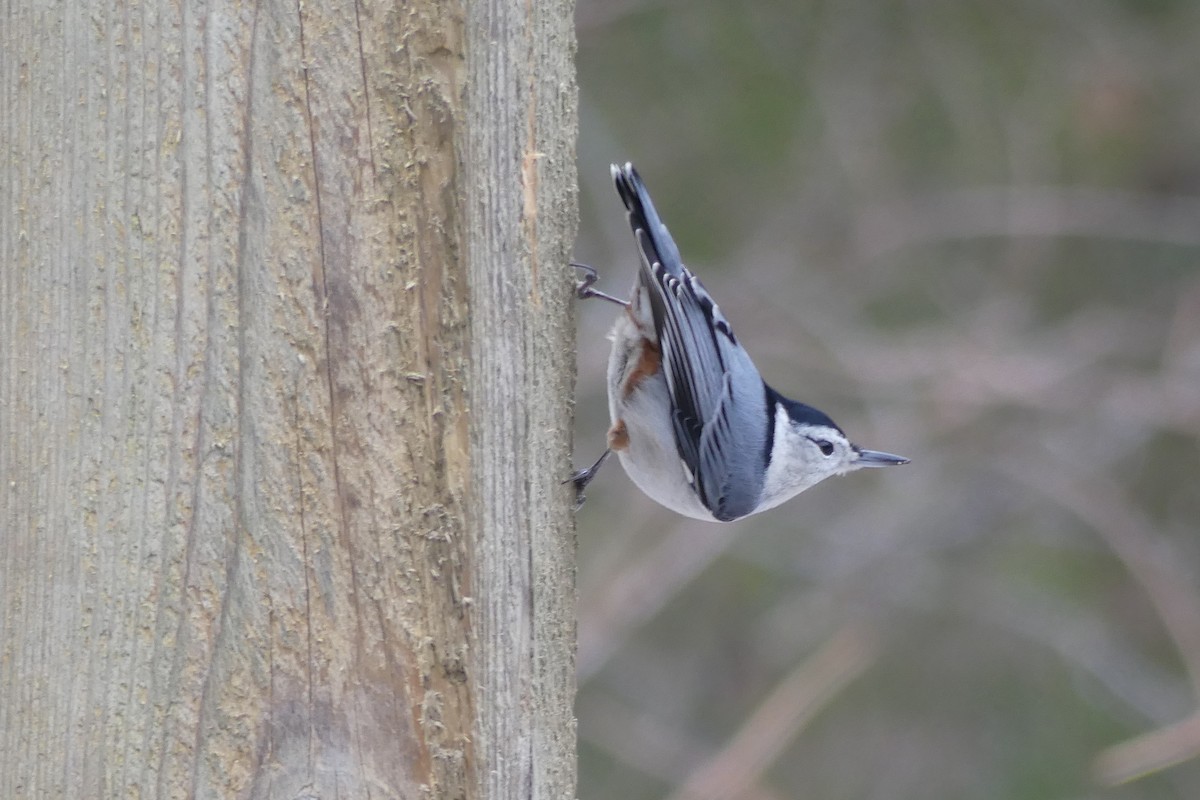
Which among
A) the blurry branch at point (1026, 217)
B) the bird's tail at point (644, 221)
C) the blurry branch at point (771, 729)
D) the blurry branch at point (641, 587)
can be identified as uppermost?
the blurry branch at point (1026, 217)

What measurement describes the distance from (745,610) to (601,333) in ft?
4.81

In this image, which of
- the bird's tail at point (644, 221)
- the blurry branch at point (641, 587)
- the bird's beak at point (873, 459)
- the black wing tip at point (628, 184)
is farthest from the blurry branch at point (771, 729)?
the black wing tip at point (628, 184)

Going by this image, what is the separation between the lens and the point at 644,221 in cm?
269

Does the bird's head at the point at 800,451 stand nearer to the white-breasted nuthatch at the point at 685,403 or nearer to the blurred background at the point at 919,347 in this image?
the white-breasted nuthatch at the point at 685,403

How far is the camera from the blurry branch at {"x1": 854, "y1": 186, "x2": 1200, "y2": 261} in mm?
4660

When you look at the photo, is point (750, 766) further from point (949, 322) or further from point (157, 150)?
point (157, 150)

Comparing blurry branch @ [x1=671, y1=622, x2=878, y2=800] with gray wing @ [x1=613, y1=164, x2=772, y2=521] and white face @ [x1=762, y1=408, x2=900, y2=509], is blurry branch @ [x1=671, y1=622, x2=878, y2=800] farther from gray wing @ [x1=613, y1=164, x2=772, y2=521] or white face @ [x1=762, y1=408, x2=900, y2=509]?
gray wing @ [x1=613, y1=164, x2=772, y2=521]

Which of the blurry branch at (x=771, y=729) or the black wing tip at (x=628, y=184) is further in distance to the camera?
the blurry branch at (x=771, y=729)

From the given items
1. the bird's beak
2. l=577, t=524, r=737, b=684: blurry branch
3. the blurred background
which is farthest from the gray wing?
the blurred background

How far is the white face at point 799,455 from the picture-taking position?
3068 mm

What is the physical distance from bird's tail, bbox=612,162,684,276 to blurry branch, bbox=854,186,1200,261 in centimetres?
218

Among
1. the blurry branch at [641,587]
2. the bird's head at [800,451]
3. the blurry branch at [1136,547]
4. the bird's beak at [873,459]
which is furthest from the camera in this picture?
the blurry branch at [641,587]

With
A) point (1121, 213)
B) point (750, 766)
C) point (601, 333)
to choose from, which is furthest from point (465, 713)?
point (1121, 213)

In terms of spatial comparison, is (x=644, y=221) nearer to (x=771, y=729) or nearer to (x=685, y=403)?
(x=685, y=403)
